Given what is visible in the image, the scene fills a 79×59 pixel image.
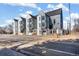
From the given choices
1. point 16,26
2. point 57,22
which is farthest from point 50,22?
point 16,26

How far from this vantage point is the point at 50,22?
8.16 feet

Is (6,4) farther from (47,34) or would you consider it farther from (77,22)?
(77,22)

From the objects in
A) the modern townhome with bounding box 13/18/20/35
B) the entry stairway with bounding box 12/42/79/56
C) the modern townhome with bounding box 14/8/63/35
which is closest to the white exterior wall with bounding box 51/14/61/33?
the modern townhome with bounding box 14/8/63/35

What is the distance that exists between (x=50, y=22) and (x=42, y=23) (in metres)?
0.09

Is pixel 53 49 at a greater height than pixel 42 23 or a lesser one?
lesser

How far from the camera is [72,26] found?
2512 mm

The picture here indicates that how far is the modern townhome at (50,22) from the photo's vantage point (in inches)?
97.9

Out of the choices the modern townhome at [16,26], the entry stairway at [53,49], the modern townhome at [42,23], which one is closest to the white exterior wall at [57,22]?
the modern townhome at [42,23]

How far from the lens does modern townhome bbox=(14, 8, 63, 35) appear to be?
2484 mm

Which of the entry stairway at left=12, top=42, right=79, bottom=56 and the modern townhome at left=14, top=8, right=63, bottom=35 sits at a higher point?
the modern townhome at left=14, top=8, right=63, bottom=35

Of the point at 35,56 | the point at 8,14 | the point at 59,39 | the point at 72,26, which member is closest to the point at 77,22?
the point at 72,26

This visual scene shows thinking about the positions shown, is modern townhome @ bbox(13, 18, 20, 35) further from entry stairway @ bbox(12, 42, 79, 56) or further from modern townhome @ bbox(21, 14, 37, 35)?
entry stairway @ bbox(12, 42, 79, 56)

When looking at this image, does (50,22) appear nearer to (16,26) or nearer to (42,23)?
(42,23)

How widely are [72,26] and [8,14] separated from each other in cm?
70
